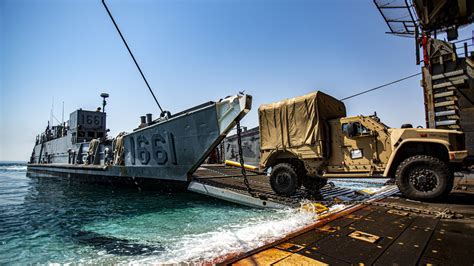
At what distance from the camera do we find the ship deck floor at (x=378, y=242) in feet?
8.81

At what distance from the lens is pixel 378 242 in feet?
10.7

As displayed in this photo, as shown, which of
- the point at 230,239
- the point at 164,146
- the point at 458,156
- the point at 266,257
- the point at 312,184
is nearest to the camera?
the point at 266,257

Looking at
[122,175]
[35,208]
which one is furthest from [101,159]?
[35,208]

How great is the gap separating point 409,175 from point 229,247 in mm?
4969

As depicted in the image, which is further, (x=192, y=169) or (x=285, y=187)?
(x=192, y=169)

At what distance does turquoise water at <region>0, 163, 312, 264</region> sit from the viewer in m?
3.81

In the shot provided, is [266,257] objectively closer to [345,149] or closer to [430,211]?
[430,211]

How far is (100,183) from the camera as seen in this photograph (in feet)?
40.7

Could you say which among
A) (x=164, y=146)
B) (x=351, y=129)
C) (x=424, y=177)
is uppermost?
(x=351, y=129)

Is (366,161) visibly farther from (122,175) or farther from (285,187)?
(122,175)

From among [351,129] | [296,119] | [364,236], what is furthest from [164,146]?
[364,236]

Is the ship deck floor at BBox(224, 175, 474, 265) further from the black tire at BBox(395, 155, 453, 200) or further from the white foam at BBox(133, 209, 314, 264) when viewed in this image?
the black tire at BBox(395, 155, 453, 200)

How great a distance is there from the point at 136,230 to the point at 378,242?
4.55 m

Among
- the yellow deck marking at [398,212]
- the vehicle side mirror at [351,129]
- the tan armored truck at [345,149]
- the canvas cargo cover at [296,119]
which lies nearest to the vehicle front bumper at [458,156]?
the tan armored truck at [345,149]
